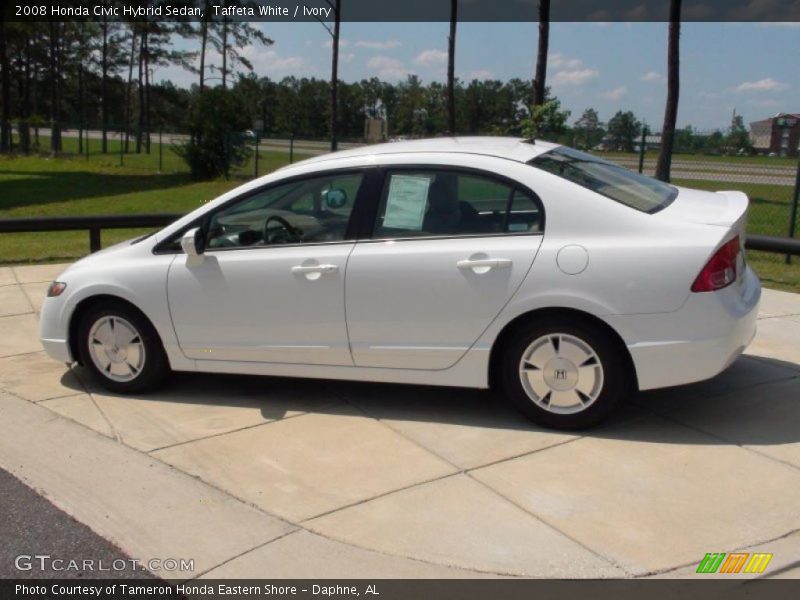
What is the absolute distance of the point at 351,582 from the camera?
342cm

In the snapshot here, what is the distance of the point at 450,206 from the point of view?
16.3 feet

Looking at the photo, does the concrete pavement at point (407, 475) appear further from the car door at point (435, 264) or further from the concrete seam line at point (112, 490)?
the car door at point (435, 264)

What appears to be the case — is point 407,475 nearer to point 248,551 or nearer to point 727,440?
point 248,551

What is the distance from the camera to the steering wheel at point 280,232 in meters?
5.28

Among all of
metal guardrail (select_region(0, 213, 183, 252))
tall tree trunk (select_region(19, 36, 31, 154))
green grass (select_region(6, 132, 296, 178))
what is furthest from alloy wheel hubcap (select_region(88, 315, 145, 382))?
tall tree trunk (select_region(19, 36, 31, 154))

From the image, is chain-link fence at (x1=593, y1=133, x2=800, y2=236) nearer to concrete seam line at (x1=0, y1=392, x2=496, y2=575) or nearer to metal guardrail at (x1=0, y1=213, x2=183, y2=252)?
metal guardrail at (x1=0, y1=213, x2=183, y2=252)

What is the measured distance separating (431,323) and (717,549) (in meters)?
1.97

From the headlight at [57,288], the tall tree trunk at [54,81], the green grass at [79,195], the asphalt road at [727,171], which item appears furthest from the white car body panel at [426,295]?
the tall tree trunk at [54,81]

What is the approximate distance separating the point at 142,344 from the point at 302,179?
1.53 metres

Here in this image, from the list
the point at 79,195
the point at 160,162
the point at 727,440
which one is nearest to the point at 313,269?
the point at 727,440

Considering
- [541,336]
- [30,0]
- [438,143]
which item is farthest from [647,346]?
[30,0]

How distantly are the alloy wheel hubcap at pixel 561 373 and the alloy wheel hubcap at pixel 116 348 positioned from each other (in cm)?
256

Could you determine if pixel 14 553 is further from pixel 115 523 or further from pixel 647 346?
pixel 647 346

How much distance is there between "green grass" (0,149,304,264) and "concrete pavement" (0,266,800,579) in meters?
6.85
